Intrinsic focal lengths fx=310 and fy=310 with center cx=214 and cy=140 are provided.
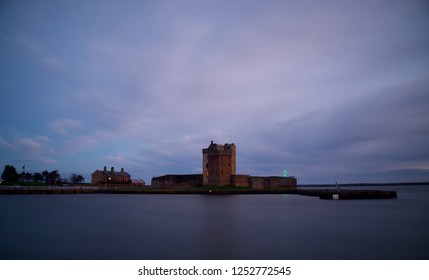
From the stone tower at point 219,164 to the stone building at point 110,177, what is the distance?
102 feet

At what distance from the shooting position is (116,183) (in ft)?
258

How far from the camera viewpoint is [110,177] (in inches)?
3019

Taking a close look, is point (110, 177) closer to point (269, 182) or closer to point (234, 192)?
point (234, 192)

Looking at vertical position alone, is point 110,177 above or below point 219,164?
below

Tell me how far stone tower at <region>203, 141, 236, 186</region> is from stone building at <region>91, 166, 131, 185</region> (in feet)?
102

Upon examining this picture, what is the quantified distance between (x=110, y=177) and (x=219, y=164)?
116 ft

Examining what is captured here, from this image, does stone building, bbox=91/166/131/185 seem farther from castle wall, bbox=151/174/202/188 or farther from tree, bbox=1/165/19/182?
tree, bbox=1/165/19/182

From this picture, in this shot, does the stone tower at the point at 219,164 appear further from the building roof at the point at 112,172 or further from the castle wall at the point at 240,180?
the building roof at the point at 112,172

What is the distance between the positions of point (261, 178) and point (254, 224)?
41.1m

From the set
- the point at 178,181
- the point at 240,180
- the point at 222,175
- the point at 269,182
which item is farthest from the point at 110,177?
the point at 269,182

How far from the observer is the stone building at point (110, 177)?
74812 millimetres

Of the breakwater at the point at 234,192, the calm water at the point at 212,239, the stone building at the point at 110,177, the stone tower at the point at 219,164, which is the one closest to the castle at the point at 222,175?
the stone tower at the point at 219,164
